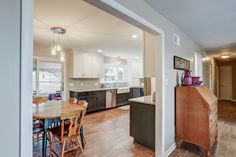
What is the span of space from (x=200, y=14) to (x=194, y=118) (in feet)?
5.91

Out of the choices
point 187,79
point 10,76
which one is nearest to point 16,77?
point 10,76

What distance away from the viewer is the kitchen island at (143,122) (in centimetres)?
263

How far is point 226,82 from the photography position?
8.98m

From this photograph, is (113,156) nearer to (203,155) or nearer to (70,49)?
(203,155)

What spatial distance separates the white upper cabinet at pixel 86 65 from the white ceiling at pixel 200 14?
370 centimetres

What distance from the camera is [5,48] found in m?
0.83

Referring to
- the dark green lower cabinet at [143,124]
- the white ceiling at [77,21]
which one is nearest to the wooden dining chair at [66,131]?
the dark green lower cabinet at [143,124]

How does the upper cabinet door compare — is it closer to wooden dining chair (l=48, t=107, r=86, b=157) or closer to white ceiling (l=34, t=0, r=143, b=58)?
white ceiling (l=34, t=0, r=143, b=58)

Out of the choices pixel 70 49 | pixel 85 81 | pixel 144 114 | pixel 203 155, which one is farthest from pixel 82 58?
pixel 203 155

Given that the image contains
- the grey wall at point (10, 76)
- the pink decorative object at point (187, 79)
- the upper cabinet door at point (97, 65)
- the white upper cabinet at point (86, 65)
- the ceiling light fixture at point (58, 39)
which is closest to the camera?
the grey wall at point (10, 76)

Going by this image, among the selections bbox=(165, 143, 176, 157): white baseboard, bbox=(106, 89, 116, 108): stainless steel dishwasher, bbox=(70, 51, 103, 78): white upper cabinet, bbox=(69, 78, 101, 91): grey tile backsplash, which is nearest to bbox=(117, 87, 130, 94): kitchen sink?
bbox=(106, 89, 116, 108): stainless steel dishwasher

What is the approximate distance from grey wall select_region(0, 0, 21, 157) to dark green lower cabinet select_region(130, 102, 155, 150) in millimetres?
2161

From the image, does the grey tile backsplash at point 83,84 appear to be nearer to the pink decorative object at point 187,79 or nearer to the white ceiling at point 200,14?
the pink decorative object at point 187,79

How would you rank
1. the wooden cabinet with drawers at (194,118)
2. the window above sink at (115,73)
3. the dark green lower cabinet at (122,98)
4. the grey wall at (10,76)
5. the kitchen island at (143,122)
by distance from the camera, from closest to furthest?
1. the grey wall at (10,76)
2. the wooden cabinet with drawers at (194,118)
3. the kitchen island at (143,122)
4. the dark green lower cabinet at (122,98)
5. the window above sink at (115,73)
